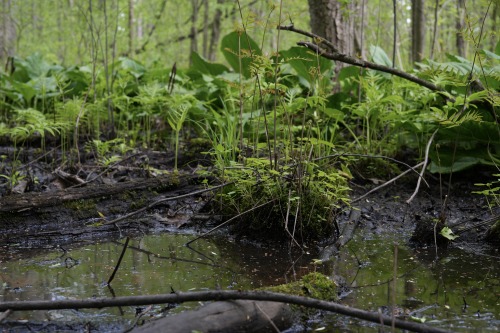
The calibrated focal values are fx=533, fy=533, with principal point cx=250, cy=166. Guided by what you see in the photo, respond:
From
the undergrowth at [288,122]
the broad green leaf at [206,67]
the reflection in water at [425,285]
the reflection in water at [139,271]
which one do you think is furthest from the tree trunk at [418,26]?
the reflection in water at [139,271]

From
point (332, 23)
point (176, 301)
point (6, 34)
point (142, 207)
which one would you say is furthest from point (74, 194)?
point (6, 34)

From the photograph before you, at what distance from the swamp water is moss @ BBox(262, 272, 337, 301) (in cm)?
9

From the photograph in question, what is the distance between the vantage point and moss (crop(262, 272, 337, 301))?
2133mm

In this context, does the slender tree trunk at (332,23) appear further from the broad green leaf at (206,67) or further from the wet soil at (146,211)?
the wet soil at (146,211)

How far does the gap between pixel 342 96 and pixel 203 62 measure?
2192mm

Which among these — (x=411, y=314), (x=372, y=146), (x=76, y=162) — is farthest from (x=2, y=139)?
(x=411, y=314)

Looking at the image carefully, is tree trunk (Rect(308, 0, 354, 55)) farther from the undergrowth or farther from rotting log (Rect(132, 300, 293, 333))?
rotting log (Rect(132, 300, 293, 333))

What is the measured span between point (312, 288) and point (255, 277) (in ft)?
1.65

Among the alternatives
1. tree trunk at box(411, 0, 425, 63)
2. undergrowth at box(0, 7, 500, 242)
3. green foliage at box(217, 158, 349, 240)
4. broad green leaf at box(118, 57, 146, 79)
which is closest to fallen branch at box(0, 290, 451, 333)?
undergrowth at box(0, 7, 500, 242)

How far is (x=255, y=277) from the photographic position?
8.61 feet

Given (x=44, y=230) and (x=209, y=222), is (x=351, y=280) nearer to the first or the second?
(x=209, y=222)

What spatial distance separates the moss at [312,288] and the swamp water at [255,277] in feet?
0.29

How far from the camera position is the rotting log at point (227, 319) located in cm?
169

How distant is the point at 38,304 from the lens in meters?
1.76
